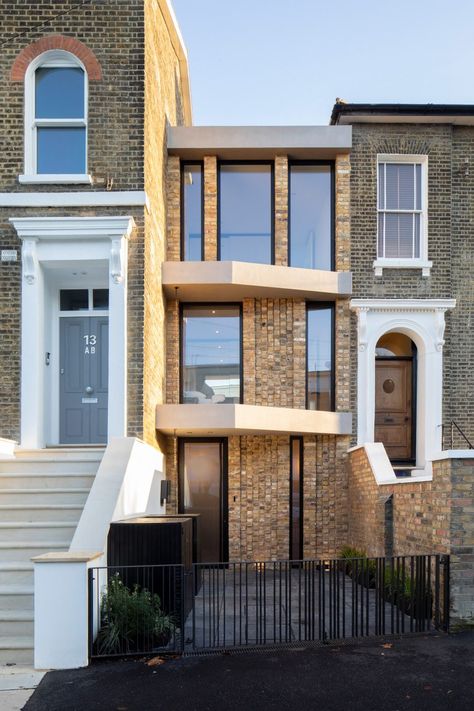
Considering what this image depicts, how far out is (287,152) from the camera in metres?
13.1

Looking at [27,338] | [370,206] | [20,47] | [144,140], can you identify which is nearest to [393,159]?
[370,206]

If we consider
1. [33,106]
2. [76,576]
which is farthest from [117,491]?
[33,106]

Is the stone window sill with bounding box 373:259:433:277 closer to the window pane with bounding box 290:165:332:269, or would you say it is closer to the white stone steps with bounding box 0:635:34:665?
the window pane with bounding box 290:165:332:269

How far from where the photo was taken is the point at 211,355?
43.4 feet

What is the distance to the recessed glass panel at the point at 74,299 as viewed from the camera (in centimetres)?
1127

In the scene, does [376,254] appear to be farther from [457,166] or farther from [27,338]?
[27,338]

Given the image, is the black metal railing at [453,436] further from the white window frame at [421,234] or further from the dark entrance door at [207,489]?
the dark entrance door at [207,489]

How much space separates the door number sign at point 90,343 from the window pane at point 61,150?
9.17ft

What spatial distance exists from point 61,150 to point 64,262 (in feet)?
6.14

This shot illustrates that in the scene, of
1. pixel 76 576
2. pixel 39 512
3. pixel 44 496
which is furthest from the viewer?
pixel 44 496

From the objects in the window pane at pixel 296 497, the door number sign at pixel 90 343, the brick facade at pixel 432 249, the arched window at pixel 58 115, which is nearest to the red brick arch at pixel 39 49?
the arched window at pixel 58 115

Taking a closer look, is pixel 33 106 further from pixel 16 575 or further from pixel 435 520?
pixel 435 520

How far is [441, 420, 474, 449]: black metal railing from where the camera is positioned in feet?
42.0

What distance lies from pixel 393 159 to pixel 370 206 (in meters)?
1.13
